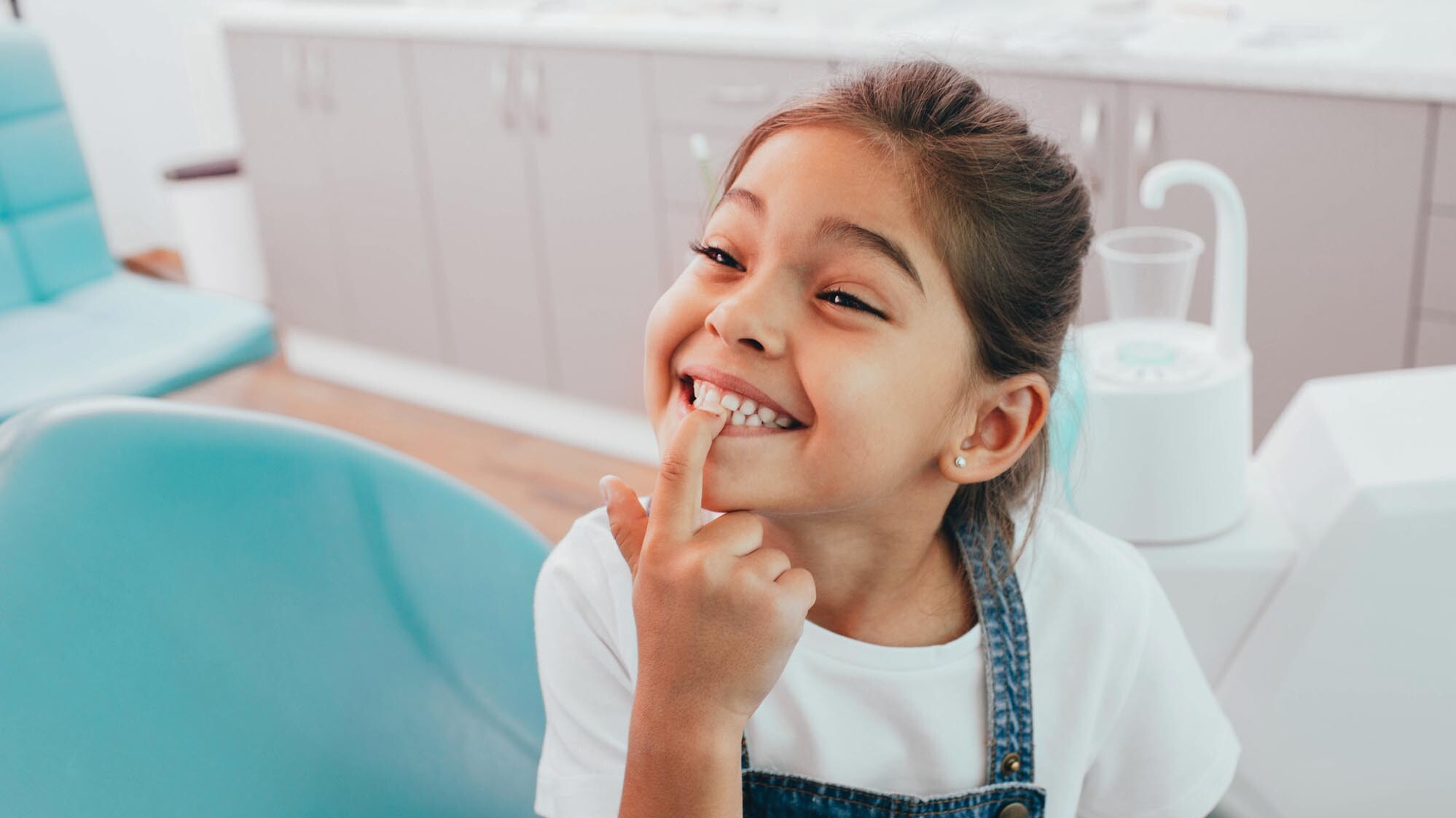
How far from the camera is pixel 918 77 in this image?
0.86 m

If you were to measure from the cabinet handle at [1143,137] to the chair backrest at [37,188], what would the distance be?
6.85ft

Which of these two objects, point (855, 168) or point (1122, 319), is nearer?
point (855, 168)

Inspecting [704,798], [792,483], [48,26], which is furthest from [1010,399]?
[48,26]

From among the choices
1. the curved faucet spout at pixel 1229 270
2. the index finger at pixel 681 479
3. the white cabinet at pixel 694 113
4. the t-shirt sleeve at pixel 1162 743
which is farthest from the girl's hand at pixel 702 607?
the white cabinet at pixel 694 113

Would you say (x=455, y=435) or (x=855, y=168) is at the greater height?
(x=855, y=168)

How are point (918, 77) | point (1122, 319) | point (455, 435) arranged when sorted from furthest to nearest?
point (455, 435) → point (1122, 319) → point (918, 77)

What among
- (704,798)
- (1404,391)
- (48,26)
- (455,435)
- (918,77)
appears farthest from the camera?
(48,26)

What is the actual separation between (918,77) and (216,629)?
552mm

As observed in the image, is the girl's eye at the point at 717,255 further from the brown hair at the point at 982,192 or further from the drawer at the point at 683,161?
the drawer at the point at 683,161

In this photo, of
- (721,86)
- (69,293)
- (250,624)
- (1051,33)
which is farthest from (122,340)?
(250,624)

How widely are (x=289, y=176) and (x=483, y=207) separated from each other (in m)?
0.73

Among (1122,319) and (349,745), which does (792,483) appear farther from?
(1122,319)

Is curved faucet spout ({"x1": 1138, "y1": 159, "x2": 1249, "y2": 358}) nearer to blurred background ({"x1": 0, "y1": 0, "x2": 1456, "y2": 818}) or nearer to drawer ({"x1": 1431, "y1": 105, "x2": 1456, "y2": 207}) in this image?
blurred background ({"x1": 0, "y1": 0, "x2": 1456, "y2": 818})

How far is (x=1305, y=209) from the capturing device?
2.05 meters
